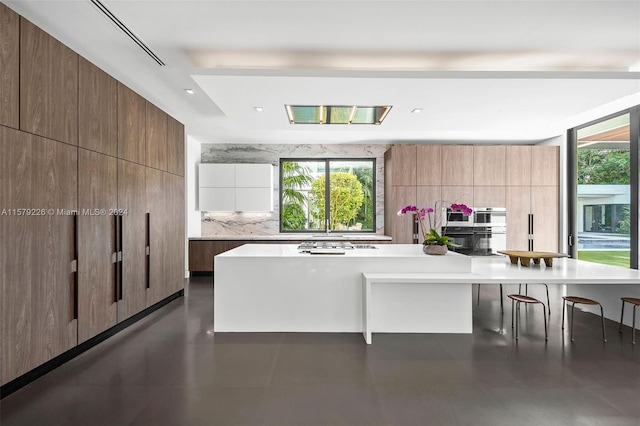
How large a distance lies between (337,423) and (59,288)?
7.70 ft

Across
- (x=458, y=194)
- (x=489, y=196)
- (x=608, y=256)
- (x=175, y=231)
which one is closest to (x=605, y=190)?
(x=608, y=256)

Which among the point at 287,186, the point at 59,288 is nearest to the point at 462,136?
the point at 287,186

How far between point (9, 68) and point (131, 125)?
1.43 metres

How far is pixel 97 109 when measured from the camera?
3090mm

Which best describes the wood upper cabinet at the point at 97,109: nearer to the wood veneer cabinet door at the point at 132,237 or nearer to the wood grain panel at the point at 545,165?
the wood veneer cabinet door at the point at 132,237

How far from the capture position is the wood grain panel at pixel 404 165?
6023 millimetres

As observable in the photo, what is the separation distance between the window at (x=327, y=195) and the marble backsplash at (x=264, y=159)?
120 millimetres

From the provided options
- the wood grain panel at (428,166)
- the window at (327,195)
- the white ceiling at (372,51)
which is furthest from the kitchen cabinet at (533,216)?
the window at (327,195)

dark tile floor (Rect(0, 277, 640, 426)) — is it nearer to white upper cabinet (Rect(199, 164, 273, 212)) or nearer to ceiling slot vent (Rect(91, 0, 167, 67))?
ceiling slot vent (Rect(91, 0, 167, 67))

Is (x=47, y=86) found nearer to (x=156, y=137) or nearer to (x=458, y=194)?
(x=156, y=137)

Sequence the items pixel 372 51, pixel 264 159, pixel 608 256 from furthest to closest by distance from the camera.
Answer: pixel 264 159, pixel 608 256, pixel 372 51

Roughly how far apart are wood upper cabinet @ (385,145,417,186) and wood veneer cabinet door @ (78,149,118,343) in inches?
170

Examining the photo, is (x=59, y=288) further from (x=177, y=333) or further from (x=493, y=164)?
(x=493, y=164)

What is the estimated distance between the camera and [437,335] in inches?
133
